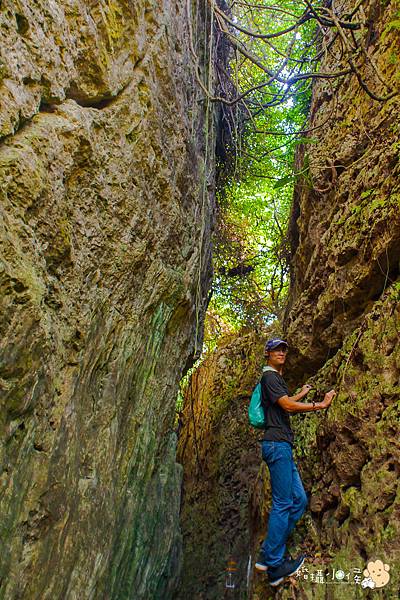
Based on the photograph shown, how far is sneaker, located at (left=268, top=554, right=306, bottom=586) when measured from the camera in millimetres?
4055

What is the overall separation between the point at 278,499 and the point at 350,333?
1695 millimetres

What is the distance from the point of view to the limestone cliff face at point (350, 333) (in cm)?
382

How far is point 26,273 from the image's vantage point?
8.68 feet

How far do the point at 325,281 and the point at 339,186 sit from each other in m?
1.09

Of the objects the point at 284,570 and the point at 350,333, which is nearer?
the point at 284,570

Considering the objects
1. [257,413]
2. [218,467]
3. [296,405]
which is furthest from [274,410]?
[218,467]

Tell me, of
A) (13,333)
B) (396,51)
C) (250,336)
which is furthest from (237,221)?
(13,333)

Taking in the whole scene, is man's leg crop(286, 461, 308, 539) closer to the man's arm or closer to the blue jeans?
the blue jeans

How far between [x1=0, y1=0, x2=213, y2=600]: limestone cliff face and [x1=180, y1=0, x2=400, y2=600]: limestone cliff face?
4.62 ft

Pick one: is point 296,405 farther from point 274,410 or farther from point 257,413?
point 257,413

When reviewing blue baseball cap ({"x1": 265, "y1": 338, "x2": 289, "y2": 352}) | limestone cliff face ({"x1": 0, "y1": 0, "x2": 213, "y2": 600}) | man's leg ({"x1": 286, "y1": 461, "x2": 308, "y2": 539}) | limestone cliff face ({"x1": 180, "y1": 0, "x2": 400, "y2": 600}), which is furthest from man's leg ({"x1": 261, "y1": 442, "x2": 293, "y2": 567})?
limestone cliff face ({"x1": 0, "y1": 0, "x2": 213, "y2": 600})

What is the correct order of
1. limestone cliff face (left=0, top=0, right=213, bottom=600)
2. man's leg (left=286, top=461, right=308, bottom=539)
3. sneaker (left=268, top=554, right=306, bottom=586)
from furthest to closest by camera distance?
man's leg (left=286, top=461, right=308, bottom=539) < sneaker (left=268, top=554, right=306, bottom=586) < limestone cliff face (left=0, top=0, right=213, bottom=600)

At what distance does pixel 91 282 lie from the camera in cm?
363

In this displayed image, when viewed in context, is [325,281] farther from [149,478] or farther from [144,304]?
[149,478]
